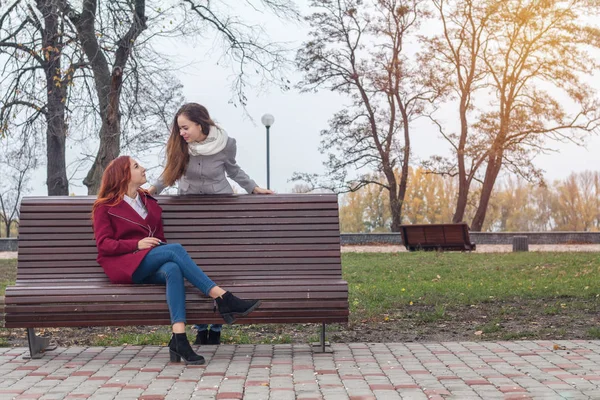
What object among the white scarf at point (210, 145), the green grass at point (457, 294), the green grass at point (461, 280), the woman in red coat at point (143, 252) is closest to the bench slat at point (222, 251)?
the woman in red coat at point (143, 252)

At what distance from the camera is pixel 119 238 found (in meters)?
5.72

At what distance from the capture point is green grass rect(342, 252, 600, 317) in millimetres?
9461

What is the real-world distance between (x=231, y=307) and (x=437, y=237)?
18470mm

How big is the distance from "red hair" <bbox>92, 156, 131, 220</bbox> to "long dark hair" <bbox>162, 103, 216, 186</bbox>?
17.0 inches

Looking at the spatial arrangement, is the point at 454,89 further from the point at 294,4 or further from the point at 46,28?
the point at 46,28

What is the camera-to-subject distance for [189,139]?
6.10 m

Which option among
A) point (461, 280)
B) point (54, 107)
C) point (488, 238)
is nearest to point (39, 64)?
point (54, 107)

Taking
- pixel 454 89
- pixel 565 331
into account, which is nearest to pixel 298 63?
pixel 454 89

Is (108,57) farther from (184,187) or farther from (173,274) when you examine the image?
(173,274)

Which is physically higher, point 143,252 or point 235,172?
point 235,172

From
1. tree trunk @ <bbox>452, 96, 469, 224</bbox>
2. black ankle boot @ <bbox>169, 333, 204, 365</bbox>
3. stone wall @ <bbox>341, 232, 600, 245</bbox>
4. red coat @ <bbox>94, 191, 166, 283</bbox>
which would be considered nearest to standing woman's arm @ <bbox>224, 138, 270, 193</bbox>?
red coat @ <bbox>94, 191, 166, 283</bbox>

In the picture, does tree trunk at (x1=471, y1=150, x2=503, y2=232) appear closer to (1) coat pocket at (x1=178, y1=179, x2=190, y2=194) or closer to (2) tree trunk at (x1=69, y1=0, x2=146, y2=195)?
(2) tree trunk at (x1=69, y1=0, x2=146, y2=195)

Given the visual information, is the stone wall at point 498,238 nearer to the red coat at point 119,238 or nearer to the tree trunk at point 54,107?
the tree trunk at point 54,107

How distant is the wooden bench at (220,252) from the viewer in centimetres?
549
